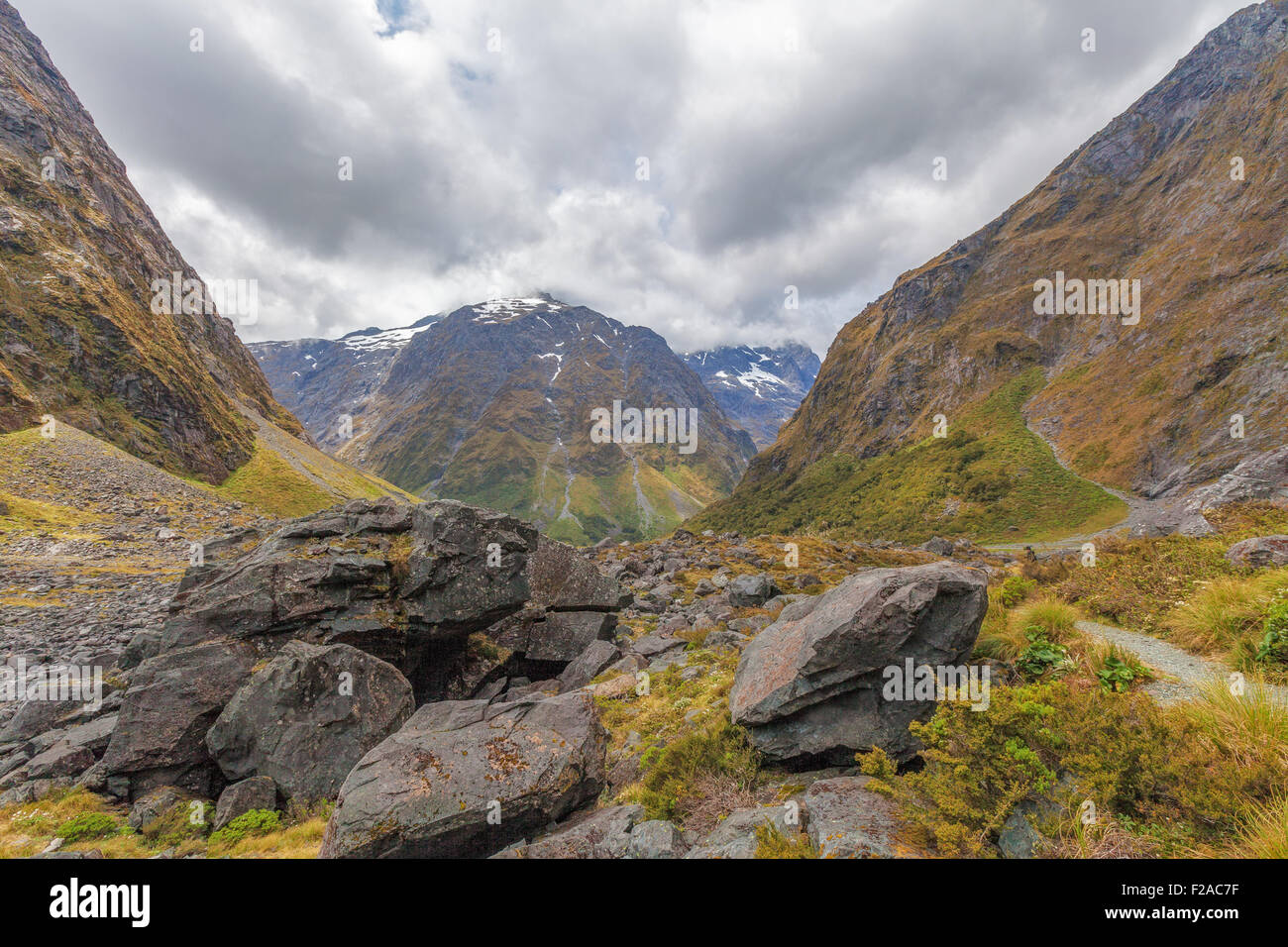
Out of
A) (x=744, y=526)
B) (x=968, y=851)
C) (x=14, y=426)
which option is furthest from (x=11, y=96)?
(x=744, y=526)

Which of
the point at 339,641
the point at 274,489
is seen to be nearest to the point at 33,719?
the point at 339,641

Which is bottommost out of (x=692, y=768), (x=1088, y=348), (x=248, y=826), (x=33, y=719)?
(x=248, y=826)

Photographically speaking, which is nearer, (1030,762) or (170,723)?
(1030,762)

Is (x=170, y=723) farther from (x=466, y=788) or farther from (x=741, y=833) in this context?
(x=741, y=833)

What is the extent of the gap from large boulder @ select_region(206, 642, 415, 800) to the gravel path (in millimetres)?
16408

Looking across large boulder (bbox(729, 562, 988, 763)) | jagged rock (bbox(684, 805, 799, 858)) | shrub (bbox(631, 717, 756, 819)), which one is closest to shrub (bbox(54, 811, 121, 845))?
shrub (bbox(631, 717, 756, 819))

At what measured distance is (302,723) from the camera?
12008mm

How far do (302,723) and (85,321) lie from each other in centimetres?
10549

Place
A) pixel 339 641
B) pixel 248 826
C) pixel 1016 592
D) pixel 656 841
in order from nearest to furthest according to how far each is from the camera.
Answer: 1. pixel 656 841
2. pixel 248 826
3. pixel 1016 592
4. pixel 339 641

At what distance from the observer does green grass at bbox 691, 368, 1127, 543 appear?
74438 millimetres

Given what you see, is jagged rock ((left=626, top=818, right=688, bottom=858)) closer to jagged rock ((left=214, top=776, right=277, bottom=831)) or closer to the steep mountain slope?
jagged rock ((left=214, top=776, right=277, bottom=831))

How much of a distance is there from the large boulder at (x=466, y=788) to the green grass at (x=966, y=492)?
279ft

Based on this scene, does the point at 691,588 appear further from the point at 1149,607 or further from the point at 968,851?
the point at 968,851

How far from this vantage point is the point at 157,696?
12695mm
